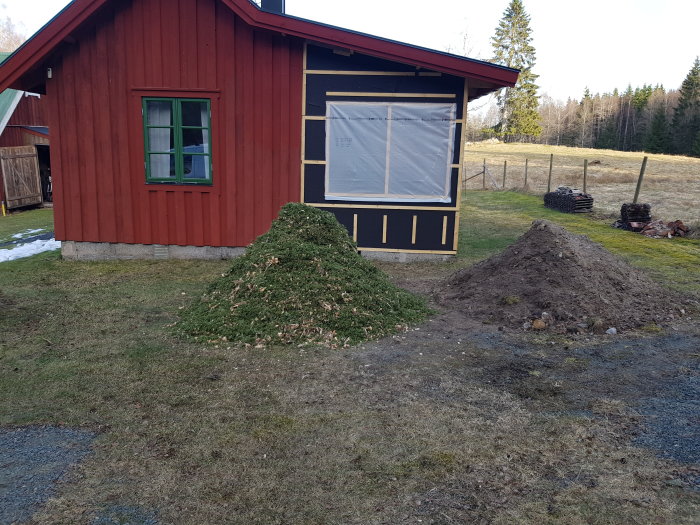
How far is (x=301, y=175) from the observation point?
976 cm

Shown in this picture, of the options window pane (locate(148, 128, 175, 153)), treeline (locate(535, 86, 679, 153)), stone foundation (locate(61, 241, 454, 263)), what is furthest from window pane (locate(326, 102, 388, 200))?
treeline (locate(535, 86, 679, 153))

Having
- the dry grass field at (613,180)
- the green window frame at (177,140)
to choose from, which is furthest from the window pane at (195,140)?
the dry grass field at (613,180)

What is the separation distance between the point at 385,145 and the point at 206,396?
629cm

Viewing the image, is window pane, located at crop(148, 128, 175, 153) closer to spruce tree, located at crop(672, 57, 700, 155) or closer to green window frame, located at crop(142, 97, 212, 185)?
green window frame, located at crop(142, 97, 212, 185)

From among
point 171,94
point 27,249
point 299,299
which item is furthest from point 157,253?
point 299,299

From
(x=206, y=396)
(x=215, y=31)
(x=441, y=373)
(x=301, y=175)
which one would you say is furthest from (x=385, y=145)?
(x=206, y=396)

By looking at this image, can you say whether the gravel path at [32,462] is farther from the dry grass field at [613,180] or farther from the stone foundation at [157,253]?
the dry grass field at [613,180]

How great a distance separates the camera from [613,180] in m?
27.4

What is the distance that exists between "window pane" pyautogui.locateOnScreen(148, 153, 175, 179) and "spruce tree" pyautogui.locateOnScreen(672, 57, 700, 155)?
5161 centimetres

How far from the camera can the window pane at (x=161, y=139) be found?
9.67 meters

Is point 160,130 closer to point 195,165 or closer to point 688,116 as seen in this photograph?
point 195,165

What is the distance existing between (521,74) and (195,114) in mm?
57885

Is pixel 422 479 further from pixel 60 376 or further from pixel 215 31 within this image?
pixel 215 31

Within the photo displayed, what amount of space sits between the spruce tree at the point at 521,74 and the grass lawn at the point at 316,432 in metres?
59.5
